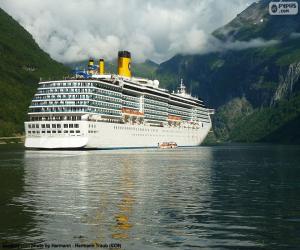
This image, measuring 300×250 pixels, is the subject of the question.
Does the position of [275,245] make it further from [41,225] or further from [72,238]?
[41,225]

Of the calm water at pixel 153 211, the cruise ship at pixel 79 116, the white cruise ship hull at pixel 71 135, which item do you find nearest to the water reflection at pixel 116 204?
the calm water at pixel 153 211

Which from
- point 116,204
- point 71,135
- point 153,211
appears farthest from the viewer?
point 71,135

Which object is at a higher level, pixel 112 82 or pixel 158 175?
pixel 112 82

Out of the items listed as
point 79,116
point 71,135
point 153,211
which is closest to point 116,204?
point 153,211

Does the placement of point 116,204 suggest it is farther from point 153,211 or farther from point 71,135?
point 71,135

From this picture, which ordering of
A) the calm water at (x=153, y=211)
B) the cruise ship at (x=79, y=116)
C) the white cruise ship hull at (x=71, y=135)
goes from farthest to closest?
the cruise ship at (x=79, y=116) < the white cruise ship hull at (x=71, y=135) < the calm water at (x=153, y=211)

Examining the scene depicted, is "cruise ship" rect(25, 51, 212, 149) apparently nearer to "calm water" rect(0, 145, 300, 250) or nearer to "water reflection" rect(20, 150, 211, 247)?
"water reflection" rect(20, 150, 211, 247)

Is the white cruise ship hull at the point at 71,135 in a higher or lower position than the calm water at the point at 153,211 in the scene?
higher

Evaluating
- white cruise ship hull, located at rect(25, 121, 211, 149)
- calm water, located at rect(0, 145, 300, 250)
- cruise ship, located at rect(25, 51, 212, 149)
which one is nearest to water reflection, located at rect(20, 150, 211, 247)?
calm water, located at rect(0, 145, 300, 250)

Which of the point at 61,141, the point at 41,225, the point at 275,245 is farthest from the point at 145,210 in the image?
the point at 61,141

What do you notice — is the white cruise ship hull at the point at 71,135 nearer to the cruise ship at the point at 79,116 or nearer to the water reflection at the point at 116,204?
the cruise ship at the point at 79,116

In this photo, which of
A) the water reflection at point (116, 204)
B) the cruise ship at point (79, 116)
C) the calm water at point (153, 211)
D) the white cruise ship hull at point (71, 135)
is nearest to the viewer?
the calm water at point (153, 211)

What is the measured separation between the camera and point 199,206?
44.1 meters

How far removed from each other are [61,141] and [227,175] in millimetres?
86904
